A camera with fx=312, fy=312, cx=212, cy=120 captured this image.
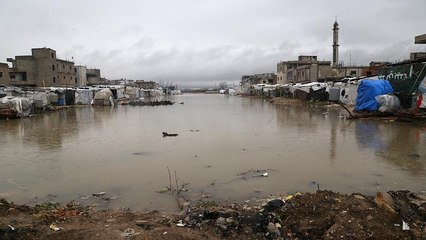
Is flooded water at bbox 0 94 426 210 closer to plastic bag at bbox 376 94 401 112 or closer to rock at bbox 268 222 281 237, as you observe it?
rock at bbox 268 222 281 237

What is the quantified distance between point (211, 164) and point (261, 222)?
14.7 feet

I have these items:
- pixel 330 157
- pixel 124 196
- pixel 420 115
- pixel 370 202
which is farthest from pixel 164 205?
pixel 420 115

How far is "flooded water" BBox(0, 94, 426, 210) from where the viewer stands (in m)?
6.76

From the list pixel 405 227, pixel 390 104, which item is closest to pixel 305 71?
pixel 390 104

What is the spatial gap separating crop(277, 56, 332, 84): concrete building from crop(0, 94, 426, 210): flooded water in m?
32.7

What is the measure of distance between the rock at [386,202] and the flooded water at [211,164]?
5.28 ft

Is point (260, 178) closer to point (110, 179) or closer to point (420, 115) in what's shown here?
point (110, 179)

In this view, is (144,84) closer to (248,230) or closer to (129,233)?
(129,233)

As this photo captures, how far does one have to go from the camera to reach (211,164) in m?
8.91

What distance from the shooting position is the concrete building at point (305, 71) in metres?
49.6

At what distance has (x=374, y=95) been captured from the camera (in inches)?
753

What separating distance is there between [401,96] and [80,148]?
707 inches

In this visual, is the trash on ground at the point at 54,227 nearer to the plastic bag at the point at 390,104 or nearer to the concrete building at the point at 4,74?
the plastic bag at the point at 390,104

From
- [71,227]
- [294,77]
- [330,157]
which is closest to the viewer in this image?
[71,227]
